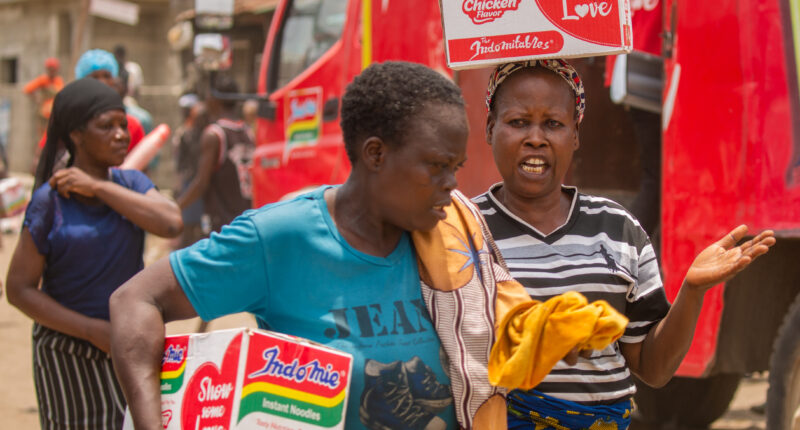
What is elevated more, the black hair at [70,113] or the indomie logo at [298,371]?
the black hair at [70,113]

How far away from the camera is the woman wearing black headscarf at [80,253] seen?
2898 millimetres

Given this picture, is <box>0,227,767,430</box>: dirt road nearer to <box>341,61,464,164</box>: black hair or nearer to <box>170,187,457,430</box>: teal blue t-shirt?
<box>170,187,457,430</box>: teal blue t-shirt

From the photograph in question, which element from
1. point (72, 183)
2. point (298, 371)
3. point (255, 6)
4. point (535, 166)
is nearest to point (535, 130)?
point (535, 166)

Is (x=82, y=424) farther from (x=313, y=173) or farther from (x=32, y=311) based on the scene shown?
(x=313, y=173)

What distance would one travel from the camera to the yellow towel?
170 cm

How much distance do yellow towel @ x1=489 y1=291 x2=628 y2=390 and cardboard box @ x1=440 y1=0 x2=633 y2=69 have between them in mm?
640

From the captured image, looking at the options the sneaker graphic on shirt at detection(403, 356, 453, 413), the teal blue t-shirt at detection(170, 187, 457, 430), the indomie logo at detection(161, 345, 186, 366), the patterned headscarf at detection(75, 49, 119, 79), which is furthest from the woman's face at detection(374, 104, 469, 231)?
the patterned headscarf at detection(75, 49, 119, 79)

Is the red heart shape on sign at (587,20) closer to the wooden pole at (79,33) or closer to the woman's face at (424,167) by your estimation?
the woman's face at (424,167)

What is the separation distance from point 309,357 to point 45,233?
1569 mm

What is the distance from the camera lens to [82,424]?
9.78 ft

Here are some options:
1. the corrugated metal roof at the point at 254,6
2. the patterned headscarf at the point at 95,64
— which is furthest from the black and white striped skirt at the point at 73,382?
the corrugated metal roof at the point at 254,6

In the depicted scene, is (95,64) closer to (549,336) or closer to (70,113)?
(70,113)

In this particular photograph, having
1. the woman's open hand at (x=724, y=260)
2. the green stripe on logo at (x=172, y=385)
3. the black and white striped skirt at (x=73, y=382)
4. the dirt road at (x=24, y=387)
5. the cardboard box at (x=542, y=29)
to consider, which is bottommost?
the dirt road at (x=24, y=387)

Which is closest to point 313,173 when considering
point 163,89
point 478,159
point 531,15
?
point 478,159
